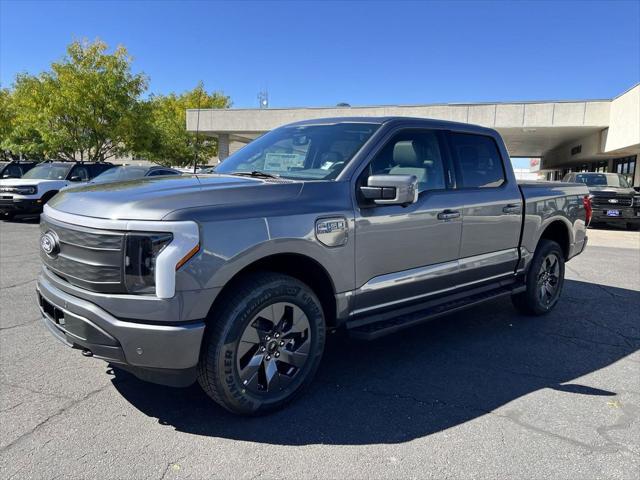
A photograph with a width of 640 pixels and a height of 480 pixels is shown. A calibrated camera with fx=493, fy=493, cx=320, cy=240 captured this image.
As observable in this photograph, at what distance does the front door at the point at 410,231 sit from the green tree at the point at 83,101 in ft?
73.2

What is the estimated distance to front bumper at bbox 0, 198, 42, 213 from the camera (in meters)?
12.9

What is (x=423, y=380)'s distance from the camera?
12.3 ft

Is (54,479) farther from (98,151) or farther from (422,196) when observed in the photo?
(98,151)

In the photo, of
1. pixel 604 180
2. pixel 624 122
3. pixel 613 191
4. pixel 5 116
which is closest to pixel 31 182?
pixel 613 191

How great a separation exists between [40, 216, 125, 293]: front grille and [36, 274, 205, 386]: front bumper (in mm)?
138

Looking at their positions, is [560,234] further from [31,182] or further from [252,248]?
[31,182]

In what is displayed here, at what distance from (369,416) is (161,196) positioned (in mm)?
1878

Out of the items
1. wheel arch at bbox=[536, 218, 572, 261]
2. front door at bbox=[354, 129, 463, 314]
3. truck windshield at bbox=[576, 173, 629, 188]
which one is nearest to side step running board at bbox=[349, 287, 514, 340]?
front door at bbox=[354, 129, 463, 314]

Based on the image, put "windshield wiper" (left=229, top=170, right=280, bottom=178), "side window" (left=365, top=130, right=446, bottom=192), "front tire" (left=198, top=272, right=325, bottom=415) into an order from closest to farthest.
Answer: "front tire" (left=198, top=272, right=325, bottom=415), "windshield wiper" (left=229, top=170, right=280, bottom=178), "side window" (left=365, top=130, right=446, bottom=192)

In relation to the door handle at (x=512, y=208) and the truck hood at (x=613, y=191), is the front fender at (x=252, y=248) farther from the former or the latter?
the truck hood at (x=613, y=191)

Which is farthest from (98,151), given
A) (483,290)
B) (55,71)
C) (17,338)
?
(483,290)

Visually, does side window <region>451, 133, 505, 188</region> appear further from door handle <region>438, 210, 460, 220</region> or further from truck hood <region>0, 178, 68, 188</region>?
truck hood <region>0, 178, 68, 188</region>

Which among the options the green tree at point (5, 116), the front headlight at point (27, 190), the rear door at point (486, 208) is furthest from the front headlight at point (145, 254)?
the green tree at point (5, 116)

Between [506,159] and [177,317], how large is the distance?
3.84 meters
